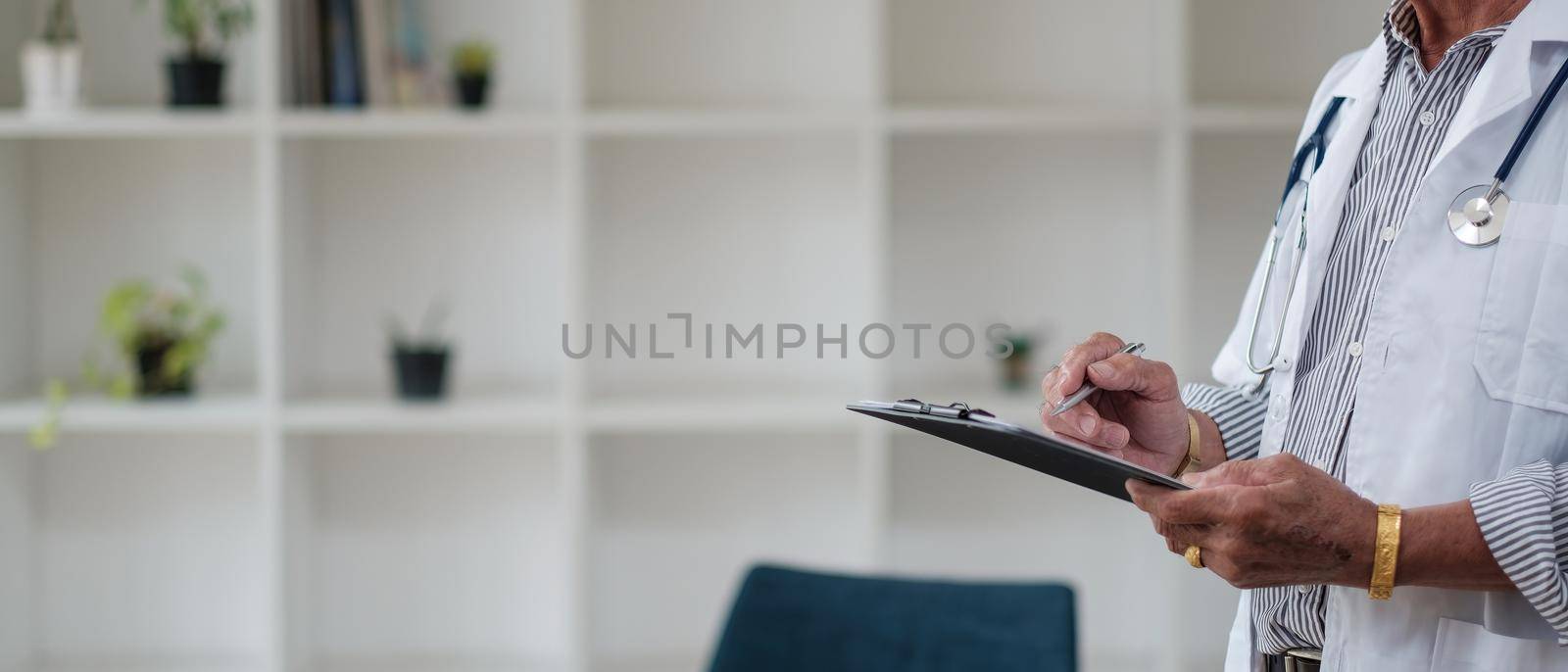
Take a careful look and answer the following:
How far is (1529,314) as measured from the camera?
845mm

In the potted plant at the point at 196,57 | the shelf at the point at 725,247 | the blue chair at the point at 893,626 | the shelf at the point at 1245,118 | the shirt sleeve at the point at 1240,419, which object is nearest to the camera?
the shirt sleeve at the point at 1240,419

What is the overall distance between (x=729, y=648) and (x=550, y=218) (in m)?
1.11

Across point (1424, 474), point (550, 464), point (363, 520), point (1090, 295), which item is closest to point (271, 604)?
point (363, 520)

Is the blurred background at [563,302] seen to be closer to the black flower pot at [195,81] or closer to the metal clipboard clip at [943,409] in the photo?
the black flower pot at [195,81]

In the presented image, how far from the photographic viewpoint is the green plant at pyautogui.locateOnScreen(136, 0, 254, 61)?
7.27 feet

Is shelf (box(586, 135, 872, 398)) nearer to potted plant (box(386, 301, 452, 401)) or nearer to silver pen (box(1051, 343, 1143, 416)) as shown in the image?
potted plant (box(386, 301, 452, 401))

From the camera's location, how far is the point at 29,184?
8.00 ft

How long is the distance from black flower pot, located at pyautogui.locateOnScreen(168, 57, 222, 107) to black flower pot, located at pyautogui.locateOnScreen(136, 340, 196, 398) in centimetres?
47

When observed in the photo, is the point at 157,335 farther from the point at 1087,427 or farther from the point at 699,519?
the point at 1087,427

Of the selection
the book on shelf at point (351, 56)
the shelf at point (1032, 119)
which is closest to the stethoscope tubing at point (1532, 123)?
the shelf at point (1032, 119)

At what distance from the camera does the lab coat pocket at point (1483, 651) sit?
88 cm

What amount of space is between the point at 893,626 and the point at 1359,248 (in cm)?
99

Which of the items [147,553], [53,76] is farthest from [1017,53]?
[147,553]

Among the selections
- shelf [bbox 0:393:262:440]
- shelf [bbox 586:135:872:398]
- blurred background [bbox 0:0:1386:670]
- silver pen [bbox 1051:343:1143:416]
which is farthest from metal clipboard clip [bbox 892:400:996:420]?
shelf [bbox 0:393:262:440]
